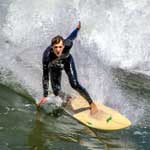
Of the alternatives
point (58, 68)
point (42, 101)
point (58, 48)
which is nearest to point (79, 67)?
point (58, 68)

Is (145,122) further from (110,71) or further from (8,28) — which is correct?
(8,28)

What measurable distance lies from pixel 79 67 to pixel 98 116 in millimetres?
2454

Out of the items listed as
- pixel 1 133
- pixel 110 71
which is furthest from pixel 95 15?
pixel 1 133

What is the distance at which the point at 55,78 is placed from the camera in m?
11.2

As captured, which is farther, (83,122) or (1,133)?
(83,122)

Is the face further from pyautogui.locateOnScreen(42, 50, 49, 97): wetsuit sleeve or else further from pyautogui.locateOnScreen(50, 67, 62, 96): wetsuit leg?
pyautogui.locateOnScreen(50, 67, 62, 96): wetsuit leg

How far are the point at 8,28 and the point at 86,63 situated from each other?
3.16 metres

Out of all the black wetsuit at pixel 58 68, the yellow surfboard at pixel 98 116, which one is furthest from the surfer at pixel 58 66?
the yellow surfboard at pixel 98 116

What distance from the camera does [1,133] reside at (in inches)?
390

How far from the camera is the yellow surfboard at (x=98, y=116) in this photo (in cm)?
1071

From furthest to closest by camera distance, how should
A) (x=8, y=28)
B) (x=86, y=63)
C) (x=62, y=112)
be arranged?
1. (x=8, y=28)
2. (x=86, y=63)
3. (x=62, y=112)

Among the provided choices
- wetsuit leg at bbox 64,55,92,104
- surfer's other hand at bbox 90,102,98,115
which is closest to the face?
wetsuit leg at bbox 64,55,92,104

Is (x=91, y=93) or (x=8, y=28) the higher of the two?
(x=8, y=28)

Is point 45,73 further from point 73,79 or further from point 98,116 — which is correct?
point 98,116
